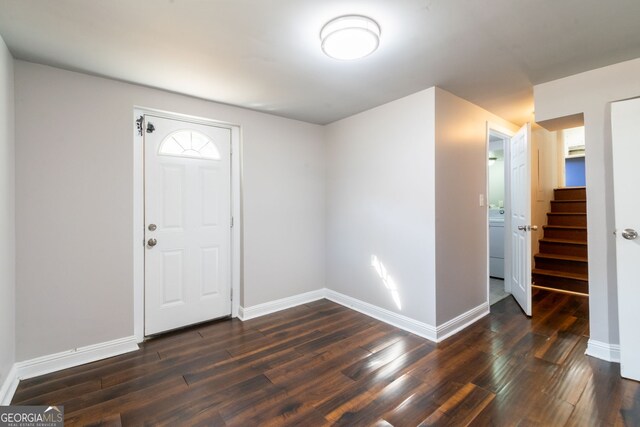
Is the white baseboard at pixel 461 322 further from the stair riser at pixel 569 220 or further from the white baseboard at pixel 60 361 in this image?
the white baseboard at pixel 60 361

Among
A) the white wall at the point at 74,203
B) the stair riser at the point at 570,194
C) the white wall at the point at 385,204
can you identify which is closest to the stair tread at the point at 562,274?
the stair riser at the point at 570,194

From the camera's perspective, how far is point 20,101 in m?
2.02

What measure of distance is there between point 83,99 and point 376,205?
8.99 feet

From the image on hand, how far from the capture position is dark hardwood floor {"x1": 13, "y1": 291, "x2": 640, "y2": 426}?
5.44 feet

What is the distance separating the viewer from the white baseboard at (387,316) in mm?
2635

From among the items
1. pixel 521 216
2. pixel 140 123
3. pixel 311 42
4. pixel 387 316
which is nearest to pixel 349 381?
pixel 387 316

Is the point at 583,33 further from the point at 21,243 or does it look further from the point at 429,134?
the point at 21,243

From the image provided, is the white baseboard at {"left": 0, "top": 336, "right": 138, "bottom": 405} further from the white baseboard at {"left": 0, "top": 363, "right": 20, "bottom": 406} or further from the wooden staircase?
the wooden staircase

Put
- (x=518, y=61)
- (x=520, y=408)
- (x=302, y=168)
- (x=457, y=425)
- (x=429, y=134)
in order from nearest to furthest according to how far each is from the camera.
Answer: (x=457, y=425) < (x=520, y=408) < (x=518, y=61) < (x=429, y=134) < (x=302, y=168)

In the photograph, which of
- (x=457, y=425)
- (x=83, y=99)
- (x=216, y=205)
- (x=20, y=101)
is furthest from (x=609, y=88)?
(x=20, y=101)

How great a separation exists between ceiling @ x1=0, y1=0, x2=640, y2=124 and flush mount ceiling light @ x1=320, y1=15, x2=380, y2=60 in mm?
48

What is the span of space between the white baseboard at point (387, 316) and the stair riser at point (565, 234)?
3.21 meters

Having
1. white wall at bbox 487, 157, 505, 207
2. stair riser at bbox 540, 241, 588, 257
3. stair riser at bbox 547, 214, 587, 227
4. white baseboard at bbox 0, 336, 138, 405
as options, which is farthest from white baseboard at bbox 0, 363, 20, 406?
stair riser at bbox 547, 214, 587, 227

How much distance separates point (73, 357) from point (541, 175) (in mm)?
5992
